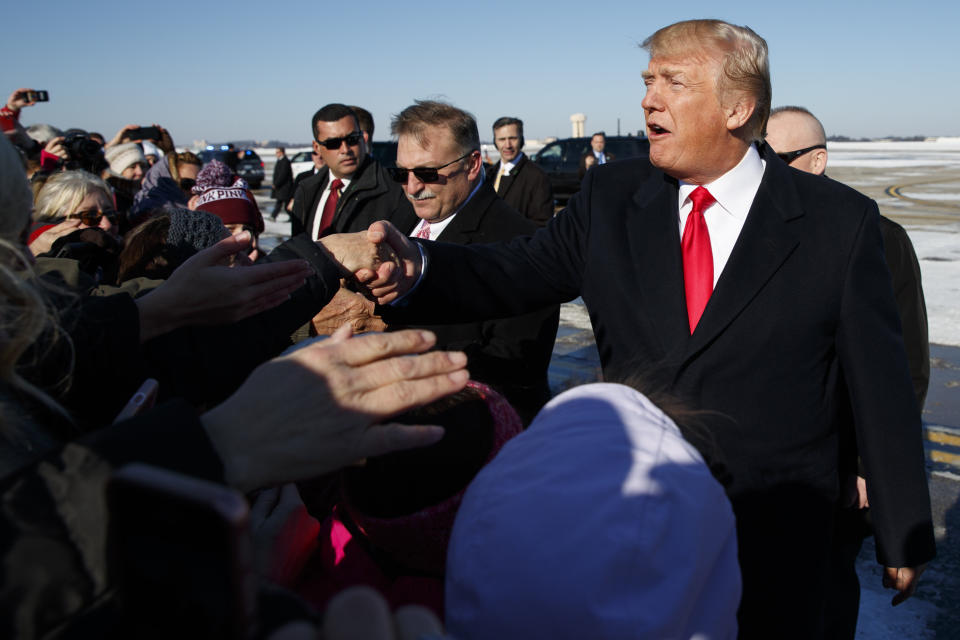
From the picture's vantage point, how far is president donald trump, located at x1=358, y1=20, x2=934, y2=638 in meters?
1.94

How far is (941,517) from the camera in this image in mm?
3551

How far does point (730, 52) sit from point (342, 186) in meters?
3.98

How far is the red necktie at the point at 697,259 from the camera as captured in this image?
2.05 metres

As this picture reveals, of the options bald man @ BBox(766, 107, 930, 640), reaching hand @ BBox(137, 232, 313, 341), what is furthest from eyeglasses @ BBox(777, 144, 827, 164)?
reaching hand @ BBox(137, 232, 313, 341)

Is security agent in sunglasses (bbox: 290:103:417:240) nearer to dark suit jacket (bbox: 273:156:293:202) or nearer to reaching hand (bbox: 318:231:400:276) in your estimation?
reaching hand (bbox: 318:231:400:276)

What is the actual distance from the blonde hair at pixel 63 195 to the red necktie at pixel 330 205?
1.80m

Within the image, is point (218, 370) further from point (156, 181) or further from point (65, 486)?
point (156, 181)

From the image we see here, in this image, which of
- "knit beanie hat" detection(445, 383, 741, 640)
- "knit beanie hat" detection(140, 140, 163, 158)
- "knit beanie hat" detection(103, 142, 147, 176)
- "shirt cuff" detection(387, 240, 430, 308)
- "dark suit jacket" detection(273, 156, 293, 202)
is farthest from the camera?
"dark suit jacket" detection(273, 156, 293, 202)

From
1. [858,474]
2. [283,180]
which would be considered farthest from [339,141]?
[283,180]

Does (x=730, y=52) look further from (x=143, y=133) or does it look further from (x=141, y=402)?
(x=143, y=133)

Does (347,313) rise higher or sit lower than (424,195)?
lower

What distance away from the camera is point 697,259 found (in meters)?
2.08

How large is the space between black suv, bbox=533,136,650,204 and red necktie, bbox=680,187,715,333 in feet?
54.0

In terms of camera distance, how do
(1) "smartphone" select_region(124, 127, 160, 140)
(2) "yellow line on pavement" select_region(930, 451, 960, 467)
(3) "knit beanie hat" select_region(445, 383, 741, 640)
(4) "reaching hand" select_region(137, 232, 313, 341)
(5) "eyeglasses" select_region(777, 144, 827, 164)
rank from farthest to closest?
(1) "smartphone" select_region(124, 127, 160, 140)
(2) "yellow line on pavement" select_region(930, 451, 960, 467)
(5) "eyeglasses" select_region(777, 144, 827, 164)
(4) "reaching hand" select_region(137, 232, 313, 341)
(3) "knit beanie hat" select_region(445, 383, 741, 640)
